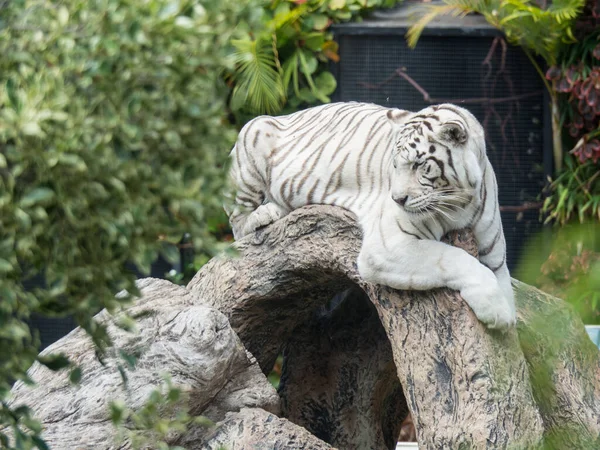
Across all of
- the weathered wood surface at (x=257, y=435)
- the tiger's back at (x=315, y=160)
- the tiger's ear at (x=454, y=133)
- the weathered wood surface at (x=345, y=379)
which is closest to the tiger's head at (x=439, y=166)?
the tiger's ear at (x=454, y=133)

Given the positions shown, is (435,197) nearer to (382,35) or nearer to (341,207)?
(341,207)

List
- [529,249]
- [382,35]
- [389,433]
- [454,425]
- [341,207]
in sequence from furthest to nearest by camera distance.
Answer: [382,35] → [529,249] → [389,433] → [341,207] → [454,425]

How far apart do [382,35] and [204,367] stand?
11.0ft

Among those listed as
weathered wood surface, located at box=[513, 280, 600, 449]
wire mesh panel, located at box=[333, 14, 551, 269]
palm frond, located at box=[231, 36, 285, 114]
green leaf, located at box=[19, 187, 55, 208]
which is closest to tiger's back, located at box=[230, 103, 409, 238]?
weathered wood surface, located at box=[513, 280, 600, 449]

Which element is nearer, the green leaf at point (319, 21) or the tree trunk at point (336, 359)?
the tree trunk at point (336, 359)

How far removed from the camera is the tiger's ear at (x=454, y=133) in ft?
10.3

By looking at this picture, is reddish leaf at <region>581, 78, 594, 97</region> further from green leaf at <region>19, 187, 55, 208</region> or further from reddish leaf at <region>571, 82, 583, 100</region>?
green leaf at <region>19, 187, 55, 208</region>

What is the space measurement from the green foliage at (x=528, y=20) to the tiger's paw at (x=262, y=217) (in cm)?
231

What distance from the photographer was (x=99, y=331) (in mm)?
1787

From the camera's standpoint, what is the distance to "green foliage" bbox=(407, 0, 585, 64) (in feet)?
18.9

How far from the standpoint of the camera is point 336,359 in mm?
4520

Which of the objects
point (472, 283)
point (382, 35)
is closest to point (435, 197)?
point (472, 283)

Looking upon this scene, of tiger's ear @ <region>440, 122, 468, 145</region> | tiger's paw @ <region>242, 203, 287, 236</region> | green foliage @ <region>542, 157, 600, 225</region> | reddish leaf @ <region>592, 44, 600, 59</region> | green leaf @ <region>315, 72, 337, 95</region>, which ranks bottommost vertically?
green foliage @ <region>542, 157, 600, 225</region>

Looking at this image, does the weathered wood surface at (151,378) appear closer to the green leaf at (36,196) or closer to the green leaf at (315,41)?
the green leaf at (36,196)
